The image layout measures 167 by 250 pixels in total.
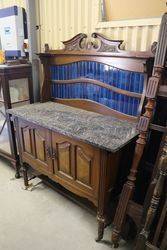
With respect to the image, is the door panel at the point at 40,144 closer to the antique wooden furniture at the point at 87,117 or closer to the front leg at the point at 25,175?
the antique wooden furniture at the point at 87,117

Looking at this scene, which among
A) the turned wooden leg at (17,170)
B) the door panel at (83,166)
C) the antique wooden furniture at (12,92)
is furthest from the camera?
the turned wooden leg at (17,170)

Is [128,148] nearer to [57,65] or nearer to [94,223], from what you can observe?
[94,223]

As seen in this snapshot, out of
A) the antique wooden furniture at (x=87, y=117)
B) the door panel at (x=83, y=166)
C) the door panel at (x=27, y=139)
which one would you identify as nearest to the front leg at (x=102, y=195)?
the antique wooden furniture at (x=87, y=117)

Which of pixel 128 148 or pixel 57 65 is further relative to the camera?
pixel 57 65

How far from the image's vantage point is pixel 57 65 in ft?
6.60

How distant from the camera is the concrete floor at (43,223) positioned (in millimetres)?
1546

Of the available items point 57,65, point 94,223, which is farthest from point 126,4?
point 94,223

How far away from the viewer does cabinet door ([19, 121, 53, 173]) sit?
1.67m

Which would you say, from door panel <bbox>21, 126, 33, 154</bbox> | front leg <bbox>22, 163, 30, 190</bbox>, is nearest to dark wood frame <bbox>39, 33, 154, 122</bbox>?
door panel <bbox>21, 126, 33, 154</bbox>

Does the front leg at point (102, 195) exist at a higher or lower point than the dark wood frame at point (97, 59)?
lower

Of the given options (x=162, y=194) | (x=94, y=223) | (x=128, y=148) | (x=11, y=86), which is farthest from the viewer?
(x=11, y=86)

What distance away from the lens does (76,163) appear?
1.49 metres

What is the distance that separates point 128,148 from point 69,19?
4.19 feet

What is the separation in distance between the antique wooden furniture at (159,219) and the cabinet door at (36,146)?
82 centimetres
